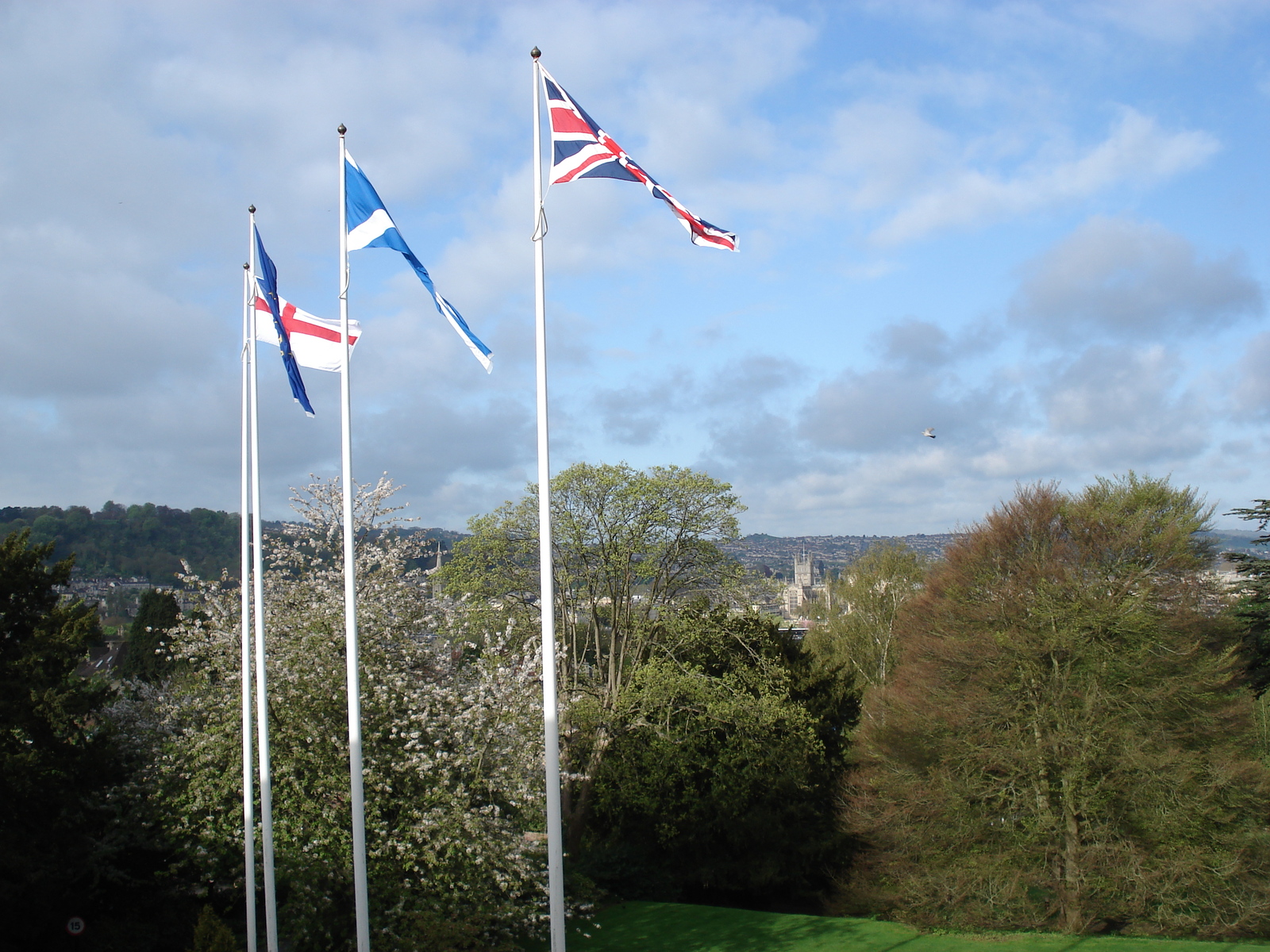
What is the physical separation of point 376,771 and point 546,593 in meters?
10.3

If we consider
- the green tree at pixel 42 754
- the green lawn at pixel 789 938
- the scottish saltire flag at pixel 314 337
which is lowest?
the green lawn at pixel 789 938

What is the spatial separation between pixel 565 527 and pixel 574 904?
41.7 ft

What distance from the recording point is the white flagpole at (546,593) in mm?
9227

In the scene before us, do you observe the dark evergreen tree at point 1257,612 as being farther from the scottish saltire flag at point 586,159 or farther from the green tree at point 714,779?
the scottish saltire flag at point 586,159

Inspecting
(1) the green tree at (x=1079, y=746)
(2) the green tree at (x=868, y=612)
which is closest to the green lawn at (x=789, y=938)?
(1) the green tree at (x=1079, y=746)

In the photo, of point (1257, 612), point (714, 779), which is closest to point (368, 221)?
point (714, 779)

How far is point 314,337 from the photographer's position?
1445 cm

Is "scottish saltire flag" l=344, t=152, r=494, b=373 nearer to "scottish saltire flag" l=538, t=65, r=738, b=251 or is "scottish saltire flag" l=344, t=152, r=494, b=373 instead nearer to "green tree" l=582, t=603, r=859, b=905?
"scottish saltire flag" l=538, t=65, r=738, b=251

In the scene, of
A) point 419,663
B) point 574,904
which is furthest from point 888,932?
point 419,663

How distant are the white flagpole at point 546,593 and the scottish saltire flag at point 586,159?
0.54m

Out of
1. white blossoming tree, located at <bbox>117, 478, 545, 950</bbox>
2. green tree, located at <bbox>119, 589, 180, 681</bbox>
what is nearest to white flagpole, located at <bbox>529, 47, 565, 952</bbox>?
white blossoming tree, located at <bbox>117, 478, 545, 950</bbox>

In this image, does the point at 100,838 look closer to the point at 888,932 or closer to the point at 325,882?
the point at 325,882

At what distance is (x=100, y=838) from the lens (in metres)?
20.0

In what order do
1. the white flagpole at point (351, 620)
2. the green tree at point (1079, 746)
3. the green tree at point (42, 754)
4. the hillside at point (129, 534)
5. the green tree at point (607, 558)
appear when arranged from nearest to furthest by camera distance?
1. the white flagpole at point (351, 620)
2. the green tree at point (42, 754)
3. the green tree at point (1079, 746)
4. the green tree at point (607, 558)
5. the hillside at point (129, 534)
